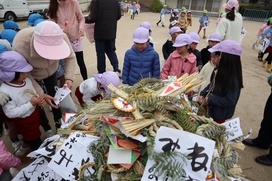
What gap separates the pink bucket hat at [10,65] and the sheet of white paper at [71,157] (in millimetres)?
1019

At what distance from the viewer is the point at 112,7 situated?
3811 millimetres

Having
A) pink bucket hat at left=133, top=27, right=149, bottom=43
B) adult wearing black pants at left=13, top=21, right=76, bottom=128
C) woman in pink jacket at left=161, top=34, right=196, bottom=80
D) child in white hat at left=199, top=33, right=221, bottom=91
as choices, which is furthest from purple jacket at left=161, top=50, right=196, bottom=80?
adult wearing black pants at left=13, top=21, right=76, bottom=128

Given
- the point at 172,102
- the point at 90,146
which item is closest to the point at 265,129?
the point at 172,102

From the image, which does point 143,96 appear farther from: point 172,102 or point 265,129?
point 265,129

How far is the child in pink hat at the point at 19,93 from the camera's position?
186 centimetres

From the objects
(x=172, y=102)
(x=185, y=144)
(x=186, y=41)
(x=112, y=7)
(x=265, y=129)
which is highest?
(x=112, y=7)

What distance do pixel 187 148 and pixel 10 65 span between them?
1730 millimetres

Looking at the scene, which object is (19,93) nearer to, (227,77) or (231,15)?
(227,77)

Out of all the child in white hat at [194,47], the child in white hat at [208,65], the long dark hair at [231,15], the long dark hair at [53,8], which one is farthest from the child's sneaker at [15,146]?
the long dark hair at [231,15]

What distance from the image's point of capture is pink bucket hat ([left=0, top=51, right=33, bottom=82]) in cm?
183

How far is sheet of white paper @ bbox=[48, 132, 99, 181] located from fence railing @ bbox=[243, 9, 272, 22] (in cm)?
2329

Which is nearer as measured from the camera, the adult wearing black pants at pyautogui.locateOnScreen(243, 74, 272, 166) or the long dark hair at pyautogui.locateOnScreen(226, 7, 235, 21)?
the adult wearing black pants at pyautogui.locateOnScreen(243, 74, 272, 166)

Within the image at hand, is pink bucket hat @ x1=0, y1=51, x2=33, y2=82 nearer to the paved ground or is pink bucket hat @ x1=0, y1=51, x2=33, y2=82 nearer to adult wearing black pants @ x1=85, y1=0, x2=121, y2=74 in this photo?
the paved ground

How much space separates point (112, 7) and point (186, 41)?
1.75 metres
